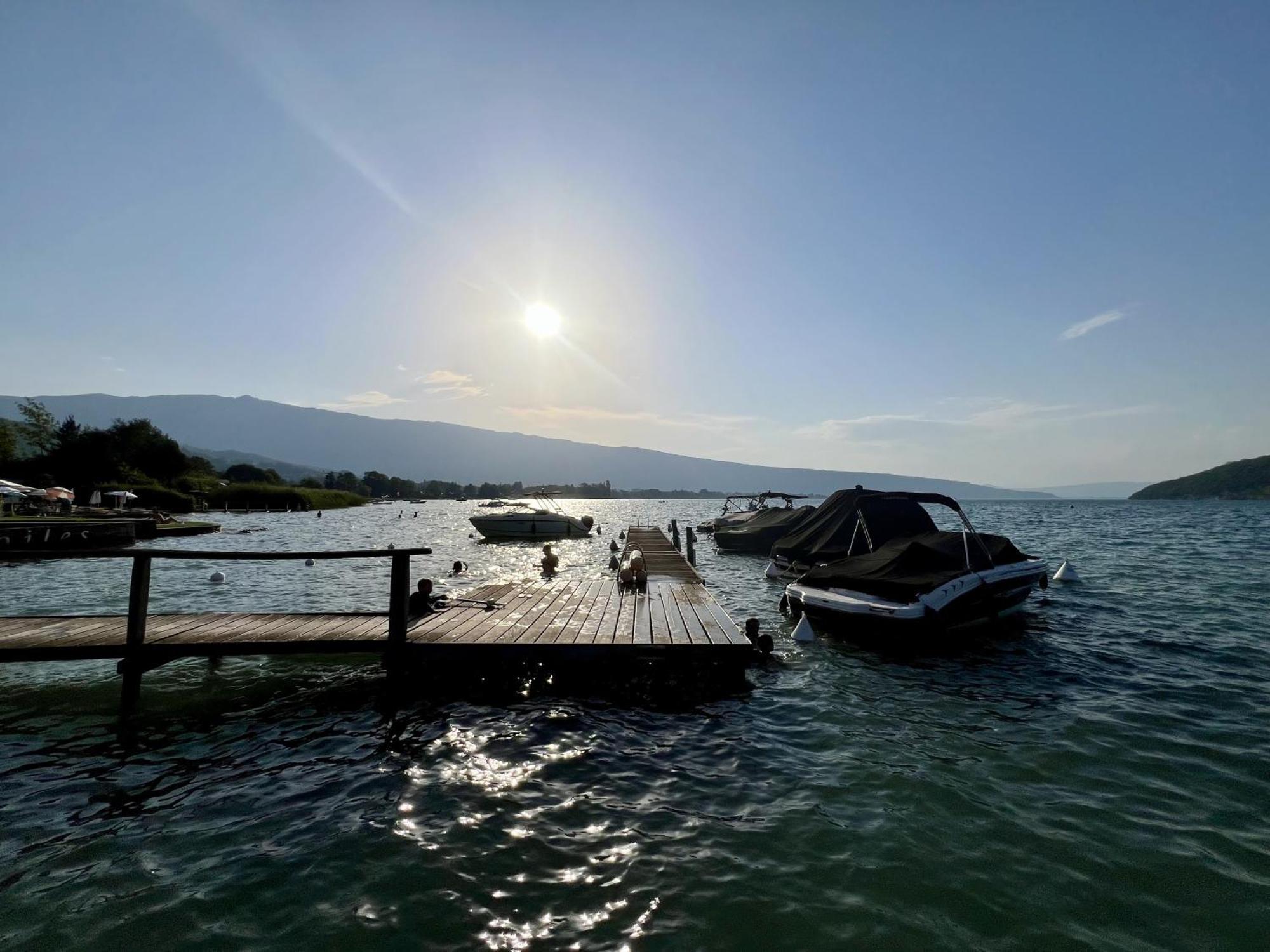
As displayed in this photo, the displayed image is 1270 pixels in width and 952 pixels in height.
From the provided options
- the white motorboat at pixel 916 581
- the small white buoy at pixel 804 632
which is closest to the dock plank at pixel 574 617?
the small white buoy at pixel 804 632

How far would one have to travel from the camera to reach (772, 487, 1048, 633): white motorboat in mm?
14148

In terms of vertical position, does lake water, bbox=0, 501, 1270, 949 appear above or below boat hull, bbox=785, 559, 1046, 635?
below

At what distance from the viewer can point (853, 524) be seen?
22734 millimetres

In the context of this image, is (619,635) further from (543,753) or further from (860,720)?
(860,720)

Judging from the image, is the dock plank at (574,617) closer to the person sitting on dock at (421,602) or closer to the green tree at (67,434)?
the person sitting on dock at (421,602)

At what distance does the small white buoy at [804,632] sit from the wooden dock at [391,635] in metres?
2.95

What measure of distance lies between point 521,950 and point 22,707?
10861 millimetres

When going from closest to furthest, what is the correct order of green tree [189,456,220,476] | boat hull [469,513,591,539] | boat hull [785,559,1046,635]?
boat hull [785,559,1046,635]
boat hull [469,513,591,539]
green tree [189,456,220,476]

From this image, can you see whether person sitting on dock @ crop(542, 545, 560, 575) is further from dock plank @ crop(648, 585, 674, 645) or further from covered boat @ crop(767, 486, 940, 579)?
covered boat @ crop(767, 486, 940, 579)

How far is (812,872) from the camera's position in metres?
5.77

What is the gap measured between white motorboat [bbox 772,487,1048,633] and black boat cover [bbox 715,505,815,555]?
52.0ft

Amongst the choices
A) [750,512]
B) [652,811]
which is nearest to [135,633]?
[652,811]

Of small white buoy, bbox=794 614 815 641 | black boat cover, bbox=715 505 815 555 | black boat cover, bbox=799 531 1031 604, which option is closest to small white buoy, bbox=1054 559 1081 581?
black boat cover, bbox=799 531 1031 604

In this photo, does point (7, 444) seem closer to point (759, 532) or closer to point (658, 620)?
point (759, 532)
